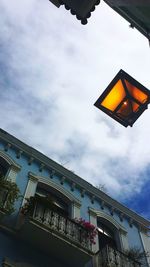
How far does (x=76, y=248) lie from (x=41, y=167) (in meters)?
4.17

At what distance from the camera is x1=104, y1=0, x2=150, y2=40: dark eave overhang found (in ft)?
19.3

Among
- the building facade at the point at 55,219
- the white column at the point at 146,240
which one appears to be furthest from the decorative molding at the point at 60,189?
the white column at the point at 146,240

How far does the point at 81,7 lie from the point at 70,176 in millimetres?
9479

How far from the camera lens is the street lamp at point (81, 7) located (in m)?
4.89

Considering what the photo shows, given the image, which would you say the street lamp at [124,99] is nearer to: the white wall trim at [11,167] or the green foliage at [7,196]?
the green foliage at [7,196]

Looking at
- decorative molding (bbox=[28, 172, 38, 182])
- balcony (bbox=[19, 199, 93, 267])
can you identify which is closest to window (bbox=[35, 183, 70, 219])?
decorative molding (bbox=[28, 172, 38, 182])

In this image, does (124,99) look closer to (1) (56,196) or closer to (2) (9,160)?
(2) (9,160)

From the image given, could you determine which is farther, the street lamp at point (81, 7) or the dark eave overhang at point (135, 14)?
the dark eave overhang at point (135, 14)

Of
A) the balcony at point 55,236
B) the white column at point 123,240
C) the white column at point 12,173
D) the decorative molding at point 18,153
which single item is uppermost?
the decorative molding at point 18,153

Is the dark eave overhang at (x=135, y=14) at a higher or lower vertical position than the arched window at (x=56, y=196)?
lower

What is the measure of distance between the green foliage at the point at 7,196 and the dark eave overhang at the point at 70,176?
10.00ft

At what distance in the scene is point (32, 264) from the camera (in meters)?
9.10

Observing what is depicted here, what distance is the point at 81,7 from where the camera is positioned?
494cm

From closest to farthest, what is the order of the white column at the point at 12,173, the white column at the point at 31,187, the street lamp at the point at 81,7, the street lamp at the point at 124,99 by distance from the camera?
the street lamp at the point at 124,99 < the street lamp at the point at 81,7 < the white column at the point at 31,187 < the white column at the point at 12,173
